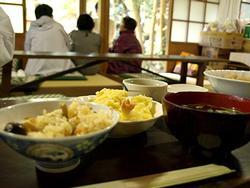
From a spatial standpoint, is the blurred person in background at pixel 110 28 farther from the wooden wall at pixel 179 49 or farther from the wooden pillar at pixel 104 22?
the wooden wall at pixel 179 49

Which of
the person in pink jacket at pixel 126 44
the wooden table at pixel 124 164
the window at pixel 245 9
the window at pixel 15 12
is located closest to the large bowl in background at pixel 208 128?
the wooden table at pixel 124 164

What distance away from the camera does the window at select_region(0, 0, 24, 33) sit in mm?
3908

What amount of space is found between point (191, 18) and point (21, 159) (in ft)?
17.3

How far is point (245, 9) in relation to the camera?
5.73m

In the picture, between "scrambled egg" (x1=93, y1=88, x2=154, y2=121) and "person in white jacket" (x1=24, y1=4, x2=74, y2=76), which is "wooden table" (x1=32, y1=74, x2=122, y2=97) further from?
"scrambled egg" (x1=93, y1=88, x2=154, y2=121)

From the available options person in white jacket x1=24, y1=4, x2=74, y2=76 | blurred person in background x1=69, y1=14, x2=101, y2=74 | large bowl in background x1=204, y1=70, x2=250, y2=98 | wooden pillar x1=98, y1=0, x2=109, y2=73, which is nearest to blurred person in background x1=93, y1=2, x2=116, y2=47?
wooden pillar x1=98, y1=0, x2=109, y2=73

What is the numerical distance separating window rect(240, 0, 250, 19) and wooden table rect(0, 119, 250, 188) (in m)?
5.65

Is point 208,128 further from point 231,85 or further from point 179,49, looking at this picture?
point 179,49

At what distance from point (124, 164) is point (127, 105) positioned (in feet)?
0.44

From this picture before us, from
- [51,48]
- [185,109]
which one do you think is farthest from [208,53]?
[185,109]

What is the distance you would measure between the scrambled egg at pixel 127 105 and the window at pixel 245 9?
566 cm

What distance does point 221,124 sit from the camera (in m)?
0.54

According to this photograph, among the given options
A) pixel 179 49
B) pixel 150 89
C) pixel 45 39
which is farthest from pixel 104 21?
pixel 150 89

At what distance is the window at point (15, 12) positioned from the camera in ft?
12.8
